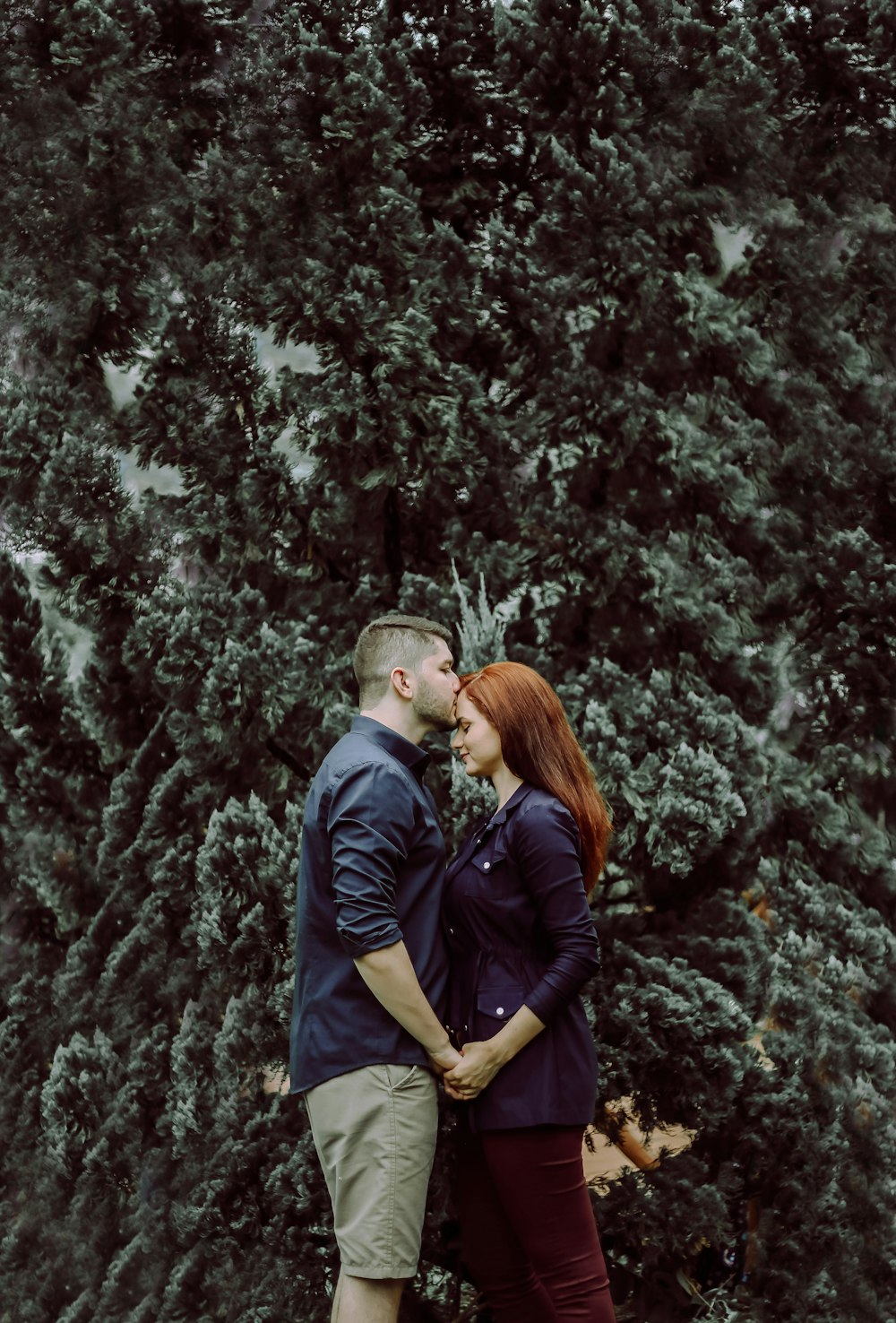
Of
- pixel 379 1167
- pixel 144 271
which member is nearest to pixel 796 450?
pixel 144 271

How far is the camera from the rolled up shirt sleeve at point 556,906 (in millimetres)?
2457

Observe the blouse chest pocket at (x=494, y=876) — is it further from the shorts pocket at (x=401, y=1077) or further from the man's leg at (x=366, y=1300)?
the man's leg at (x=366, y=1300)

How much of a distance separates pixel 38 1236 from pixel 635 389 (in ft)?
10.9

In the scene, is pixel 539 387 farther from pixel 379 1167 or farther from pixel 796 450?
pixel 379 1167

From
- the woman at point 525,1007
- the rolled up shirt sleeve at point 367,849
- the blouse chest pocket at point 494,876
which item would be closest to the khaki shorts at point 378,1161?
the woman at point 525,1007

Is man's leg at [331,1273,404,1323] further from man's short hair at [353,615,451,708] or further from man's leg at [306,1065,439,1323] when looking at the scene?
man's short hair at [353,615,451,708]

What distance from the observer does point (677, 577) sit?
3631 mm

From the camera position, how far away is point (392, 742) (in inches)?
104

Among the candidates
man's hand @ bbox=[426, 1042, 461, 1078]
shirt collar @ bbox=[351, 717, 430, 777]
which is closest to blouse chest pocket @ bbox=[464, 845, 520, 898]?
shirt collar @ bbox=[351, 717, 430, 777]

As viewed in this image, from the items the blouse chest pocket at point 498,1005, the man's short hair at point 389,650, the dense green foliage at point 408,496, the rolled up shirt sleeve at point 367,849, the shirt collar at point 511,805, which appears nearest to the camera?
the rolled up shirt sleeve at point 367,849

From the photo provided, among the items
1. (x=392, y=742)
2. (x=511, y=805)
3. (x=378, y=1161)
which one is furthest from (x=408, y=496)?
(x=378, y=1161)

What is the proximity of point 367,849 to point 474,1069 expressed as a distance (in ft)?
1.78

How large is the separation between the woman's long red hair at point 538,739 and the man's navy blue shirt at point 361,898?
212 mm

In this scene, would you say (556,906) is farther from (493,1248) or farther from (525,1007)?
(493,1248)
